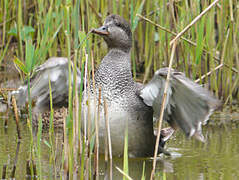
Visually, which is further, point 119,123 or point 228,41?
point 228,41

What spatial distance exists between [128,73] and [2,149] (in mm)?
1201

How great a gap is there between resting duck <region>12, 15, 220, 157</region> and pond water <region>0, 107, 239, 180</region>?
171mm

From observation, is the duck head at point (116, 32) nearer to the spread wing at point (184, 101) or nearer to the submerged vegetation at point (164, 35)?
the submerged vegetation at point (164, 35)

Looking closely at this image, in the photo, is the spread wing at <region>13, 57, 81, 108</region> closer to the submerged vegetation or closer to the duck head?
the submerged vegetation

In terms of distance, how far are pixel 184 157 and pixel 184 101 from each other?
35.4 inches

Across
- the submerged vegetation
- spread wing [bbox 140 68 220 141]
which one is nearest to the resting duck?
spread wing [bbox 140 68 220 141]

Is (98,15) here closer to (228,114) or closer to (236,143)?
(228,114)

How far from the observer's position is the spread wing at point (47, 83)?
151 inches

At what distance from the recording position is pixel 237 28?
5328mm

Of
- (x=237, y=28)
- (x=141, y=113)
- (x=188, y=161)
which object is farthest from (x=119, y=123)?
(x=237, y=28)

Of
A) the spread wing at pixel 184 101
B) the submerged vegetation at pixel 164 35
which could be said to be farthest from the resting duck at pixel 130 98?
the submerged vegetation at pixel 164 35

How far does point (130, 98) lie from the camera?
4395 millimetres

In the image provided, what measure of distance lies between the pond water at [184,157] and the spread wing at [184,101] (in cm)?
44

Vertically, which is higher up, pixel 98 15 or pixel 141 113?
pixel 98 15
